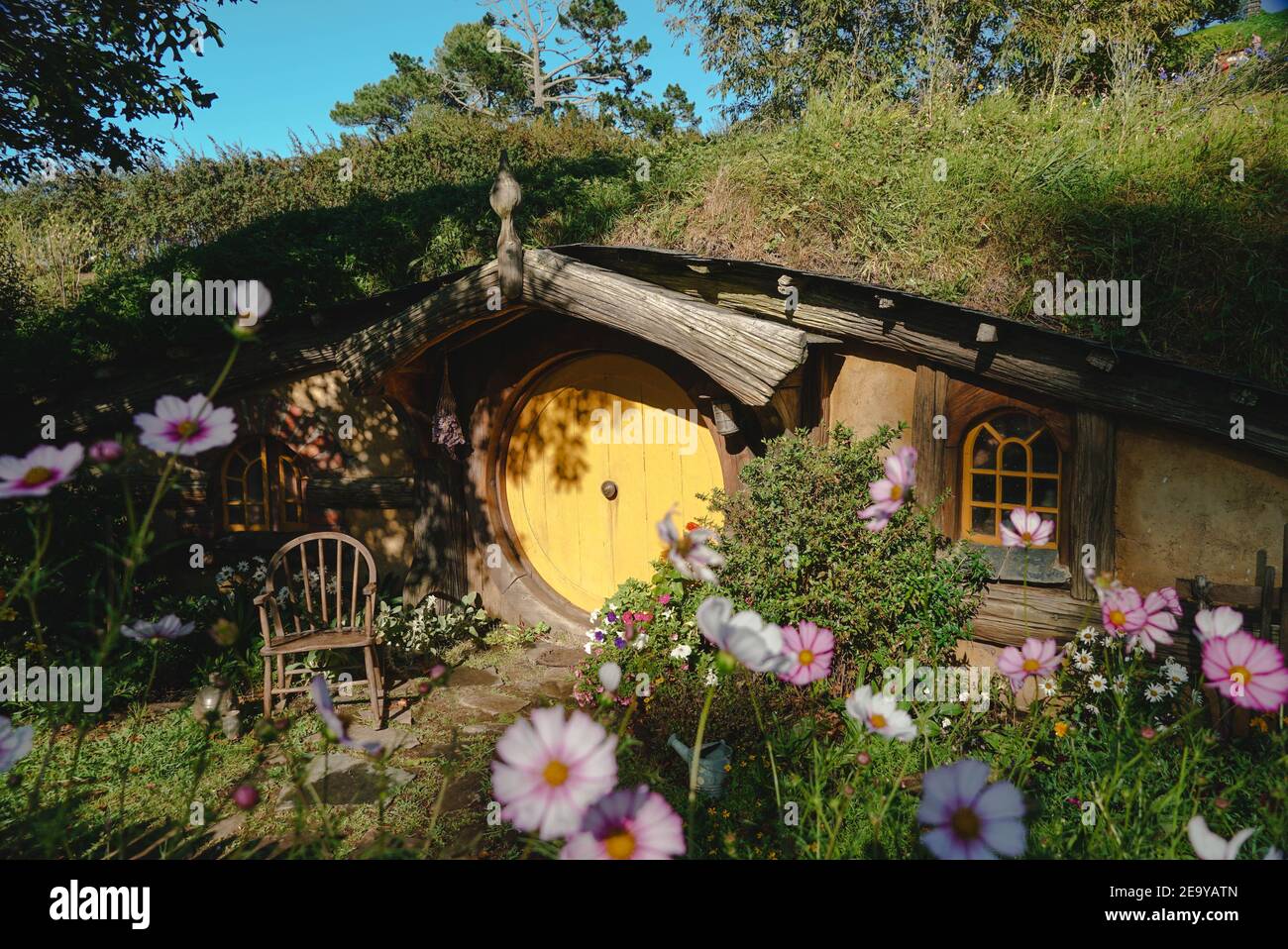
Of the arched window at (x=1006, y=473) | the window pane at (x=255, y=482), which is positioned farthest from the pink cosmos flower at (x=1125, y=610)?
the window pane at (x=255, y=482)

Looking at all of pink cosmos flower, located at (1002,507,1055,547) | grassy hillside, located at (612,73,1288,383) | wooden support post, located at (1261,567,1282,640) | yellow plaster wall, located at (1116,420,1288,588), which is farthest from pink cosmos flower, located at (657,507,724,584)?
grassy hillside, located at (612,73,1288,383)

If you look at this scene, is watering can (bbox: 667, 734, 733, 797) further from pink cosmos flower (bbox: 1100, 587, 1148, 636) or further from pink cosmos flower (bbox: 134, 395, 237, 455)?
pink cosmos flower (bbox: 134, 395, 237, 455)

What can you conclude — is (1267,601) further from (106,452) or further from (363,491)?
(363,491)

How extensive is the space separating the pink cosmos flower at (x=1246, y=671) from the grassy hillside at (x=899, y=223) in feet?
11.0

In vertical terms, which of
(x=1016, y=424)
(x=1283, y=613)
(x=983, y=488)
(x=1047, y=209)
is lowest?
(x=1283, y=613)

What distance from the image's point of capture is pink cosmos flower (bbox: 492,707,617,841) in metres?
0.96

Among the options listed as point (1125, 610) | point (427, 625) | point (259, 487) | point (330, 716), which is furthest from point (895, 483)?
point (259, 487)

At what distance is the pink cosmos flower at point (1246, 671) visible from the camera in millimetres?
1316

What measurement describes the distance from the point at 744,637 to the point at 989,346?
148 inches

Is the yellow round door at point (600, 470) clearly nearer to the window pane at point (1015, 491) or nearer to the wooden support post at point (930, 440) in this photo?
the wooden support post at point (930, 440)

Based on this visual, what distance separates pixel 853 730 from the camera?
1977 millimetres

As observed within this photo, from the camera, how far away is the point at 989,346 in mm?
4188
